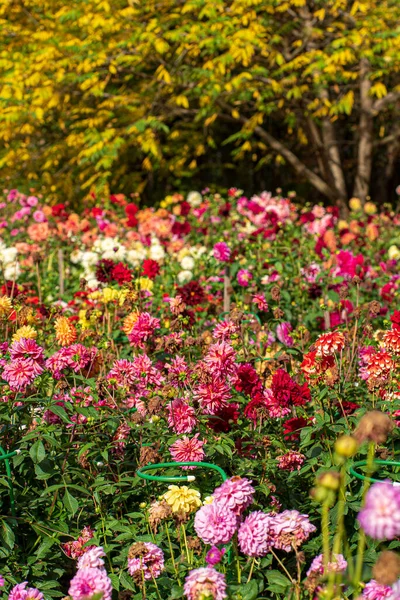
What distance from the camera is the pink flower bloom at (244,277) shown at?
4.14 metres

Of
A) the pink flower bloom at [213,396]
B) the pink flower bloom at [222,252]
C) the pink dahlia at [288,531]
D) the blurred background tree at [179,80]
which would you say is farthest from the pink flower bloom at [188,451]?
the blurred background tree at [179,80]

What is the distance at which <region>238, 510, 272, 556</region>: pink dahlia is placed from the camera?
1567 mm

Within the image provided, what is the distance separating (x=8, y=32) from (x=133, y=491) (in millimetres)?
8099

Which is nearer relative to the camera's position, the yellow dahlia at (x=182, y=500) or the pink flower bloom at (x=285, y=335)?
the yellow dahlia at (x=182, y=500)

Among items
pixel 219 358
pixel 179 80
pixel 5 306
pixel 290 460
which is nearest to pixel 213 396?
pixel 219 358

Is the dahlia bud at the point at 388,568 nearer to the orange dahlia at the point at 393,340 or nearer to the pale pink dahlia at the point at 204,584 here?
the pale pink dahlia at the point at 204,584

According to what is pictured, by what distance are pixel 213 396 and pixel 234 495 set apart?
0.64m

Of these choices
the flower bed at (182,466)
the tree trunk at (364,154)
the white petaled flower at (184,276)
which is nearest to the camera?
the flower bed at (182,466)

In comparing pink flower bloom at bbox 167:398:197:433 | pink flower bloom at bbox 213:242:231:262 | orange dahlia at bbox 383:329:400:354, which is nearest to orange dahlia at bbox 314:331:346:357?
orange dahlia at bbox 383:329:400:354

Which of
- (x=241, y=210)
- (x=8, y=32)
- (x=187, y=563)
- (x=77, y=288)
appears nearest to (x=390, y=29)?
(x=241, y=210)

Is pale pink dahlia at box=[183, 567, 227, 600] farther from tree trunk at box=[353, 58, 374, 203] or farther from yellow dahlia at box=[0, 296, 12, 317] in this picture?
tree trunk at box=[353, 58, 374, 203]

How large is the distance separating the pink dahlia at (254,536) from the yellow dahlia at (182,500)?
178 mm

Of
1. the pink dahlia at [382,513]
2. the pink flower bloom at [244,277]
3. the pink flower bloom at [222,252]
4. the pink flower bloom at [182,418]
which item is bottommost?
the pink flower bloom at [244,277]

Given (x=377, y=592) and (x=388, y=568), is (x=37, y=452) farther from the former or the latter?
(x=388, y=568)
